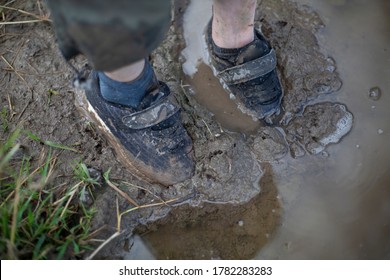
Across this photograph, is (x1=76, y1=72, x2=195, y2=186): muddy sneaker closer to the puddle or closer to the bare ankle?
the puddle

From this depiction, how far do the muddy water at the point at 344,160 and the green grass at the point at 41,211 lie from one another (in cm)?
67

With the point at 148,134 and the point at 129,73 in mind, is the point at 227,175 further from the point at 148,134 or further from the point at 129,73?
the point at 129,73

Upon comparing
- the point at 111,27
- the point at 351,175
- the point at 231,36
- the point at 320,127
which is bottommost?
the point at 351,175

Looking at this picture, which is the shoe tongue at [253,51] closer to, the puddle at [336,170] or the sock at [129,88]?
the puddle at [336,170]

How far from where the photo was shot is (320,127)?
1.83 meters

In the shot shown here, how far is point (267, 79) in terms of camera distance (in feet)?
5.89

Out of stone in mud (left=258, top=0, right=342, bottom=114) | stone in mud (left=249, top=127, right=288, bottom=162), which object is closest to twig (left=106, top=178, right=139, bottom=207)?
stone in mud (left=249, top=127, right=288, bottom=162)

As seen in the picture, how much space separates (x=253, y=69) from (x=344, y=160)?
0.54 metres

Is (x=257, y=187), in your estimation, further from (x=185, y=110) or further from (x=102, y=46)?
(x=102, y=46)

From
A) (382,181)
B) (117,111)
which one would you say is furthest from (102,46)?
(382,181)

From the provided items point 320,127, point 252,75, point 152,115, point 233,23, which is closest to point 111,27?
point 152,115

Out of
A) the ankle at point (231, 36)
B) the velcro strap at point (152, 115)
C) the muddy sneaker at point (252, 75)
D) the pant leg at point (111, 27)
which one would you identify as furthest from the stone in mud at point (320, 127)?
the pant leg at point (111, 27)

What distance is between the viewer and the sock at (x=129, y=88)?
150 centimetres

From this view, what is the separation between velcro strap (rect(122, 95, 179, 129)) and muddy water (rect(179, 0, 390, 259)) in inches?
13.1
